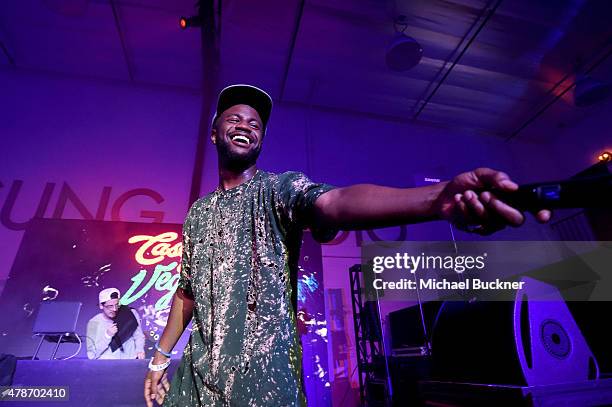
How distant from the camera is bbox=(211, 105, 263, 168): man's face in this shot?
1447 mm

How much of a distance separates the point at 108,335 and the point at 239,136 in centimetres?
516

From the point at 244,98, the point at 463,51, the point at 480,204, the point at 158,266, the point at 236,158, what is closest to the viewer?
the point at 480,204

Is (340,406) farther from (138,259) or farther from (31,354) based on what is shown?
(31,354)

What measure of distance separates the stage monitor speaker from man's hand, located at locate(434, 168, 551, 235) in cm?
150

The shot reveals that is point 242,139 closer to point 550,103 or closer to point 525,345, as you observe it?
point 525,345

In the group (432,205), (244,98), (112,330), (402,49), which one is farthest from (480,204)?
(402,49)

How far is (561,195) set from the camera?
0.64 meters

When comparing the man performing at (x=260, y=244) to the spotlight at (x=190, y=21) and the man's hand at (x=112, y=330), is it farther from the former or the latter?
the spotlight at (x=190, y=21)

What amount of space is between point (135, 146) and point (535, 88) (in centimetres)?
1063

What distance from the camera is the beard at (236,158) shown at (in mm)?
1443

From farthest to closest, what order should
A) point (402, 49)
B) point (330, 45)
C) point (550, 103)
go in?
1. point (550, 103)
2. point (330, 45)
3. point (402, 49)

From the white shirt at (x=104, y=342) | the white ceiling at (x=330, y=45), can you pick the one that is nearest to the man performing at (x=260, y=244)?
the white shirt at (x=104, y=342)

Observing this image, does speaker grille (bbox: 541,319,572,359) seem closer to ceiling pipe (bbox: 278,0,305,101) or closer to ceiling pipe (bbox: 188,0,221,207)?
ceiling pipe (bbox: 188,0,221,207)

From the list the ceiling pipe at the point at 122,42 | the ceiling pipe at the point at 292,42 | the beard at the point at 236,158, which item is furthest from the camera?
the ceiling pipe at the point at 292,42
